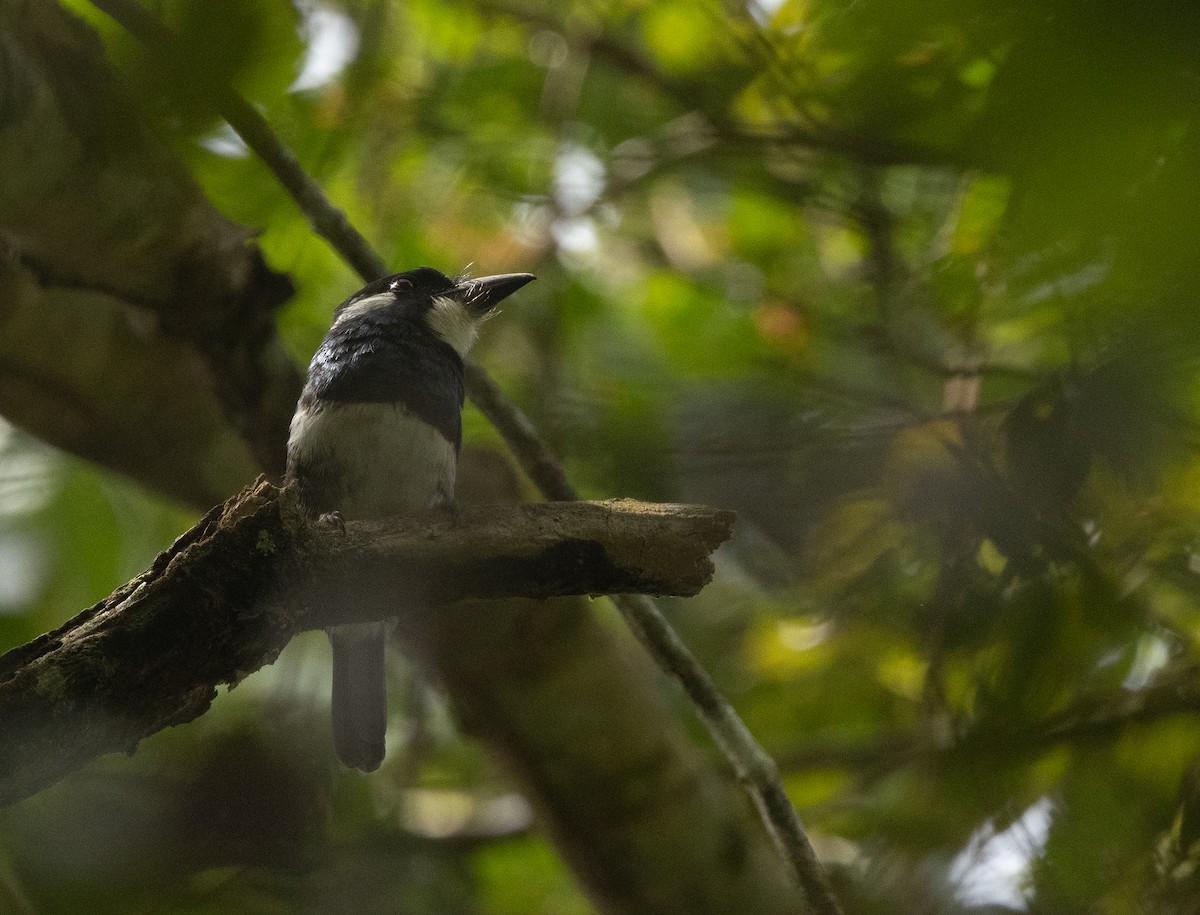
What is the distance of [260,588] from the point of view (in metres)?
1.75

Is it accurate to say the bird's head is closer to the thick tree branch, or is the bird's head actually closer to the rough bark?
the rough bark

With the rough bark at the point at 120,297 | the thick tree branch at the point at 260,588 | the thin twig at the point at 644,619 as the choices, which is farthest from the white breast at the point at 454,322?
the thick tree branch at the point at 260,588

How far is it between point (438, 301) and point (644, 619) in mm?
1269

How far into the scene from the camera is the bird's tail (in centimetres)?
Answer: 291

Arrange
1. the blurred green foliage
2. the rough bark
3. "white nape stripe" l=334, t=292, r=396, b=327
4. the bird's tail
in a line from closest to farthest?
the blurred green foliage < the rough bark < the bird's tail < "white nape stripe" l=334, t=292, r=396, b=327

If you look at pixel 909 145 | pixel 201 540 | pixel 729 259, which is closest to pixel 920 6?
pixel 909 145

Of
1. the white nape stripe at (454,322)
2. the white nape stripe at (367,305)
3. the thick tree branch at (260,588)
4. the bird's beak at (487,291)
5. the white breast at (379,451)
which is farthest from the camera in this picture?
the bird's beak at (487,291)

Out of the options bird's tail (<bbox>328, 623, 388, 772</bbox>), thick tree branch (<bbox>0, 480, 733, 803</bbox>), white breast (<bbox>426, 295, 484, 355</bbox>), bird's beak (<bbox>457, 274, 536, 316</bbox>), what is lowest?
thick tree branch (<bbox>0, 480, 733, 803</bbox>)

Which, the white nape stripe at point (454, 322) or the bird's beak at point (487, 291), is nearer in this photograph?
the white nape stripe at point (454, 322)

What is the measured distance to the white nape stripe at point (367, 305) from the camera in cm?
318

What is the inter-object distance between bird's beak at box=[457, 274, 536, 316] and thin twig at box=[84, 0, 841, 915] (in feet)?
1.64

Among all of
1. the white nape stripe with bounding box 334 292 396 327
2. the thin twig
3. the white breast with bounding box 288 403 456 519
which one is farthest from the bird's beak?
the white breast with bounding box 288 403 456 519

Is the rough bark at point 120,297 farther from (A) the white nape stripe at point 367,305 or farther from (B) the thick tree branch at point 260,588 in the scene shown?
(B) the thick tree branch at point 260,588

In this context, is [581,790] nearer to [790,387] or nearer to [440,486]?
[440,486]
